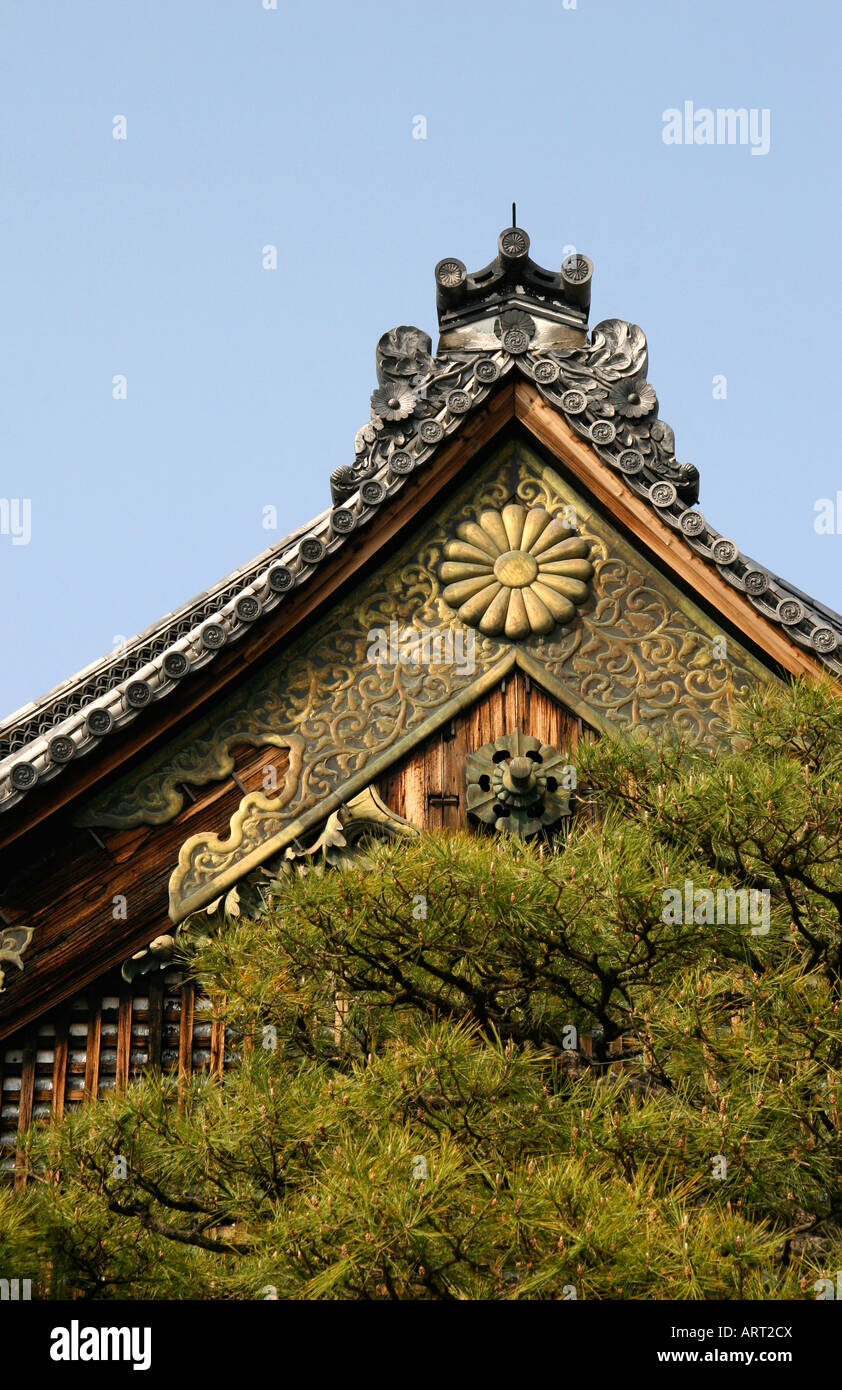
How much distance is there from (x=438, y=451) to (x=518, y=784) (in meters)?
1.88

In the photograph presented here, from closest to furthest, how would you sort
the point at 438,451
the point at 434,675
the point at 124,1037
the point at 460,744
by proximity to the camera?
1. the point at 124,1037
2. the point at 460,744
3. the point at 434,675
4. the point at 438,451

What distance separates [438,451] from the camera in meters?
10.3

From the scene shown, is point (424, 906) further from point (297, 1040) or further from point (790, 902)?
point (790, 902)

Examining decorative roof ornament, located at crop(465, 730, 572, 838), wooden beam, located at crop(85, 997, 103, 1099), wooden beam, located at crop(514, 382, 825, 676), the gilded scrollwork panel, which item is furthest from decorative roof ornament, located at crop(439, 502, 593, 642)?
wooden beam, located at crop(85, 997, 103, 1099)

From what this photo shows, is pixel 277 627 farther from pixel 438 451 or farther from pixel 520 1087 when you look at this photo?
pixel 520 1087

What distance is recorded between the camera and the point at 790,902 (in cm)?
741

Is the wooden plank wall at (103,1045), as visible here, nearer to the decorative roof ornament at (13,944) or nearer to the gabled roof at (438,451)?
the decorative roof ornament at (13,944)

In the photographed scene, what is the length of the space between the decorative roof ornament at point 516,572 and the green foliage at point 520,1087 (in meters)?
2.20

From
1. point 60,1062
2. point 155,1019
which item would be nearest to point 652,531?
point 155,1019

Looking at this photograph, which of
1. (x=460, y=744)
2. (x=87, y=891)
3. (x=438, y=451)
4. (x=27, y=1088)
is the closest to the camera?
A: (x=27, y=1088)

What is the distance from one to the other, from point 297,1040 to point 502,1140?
3.94 ft

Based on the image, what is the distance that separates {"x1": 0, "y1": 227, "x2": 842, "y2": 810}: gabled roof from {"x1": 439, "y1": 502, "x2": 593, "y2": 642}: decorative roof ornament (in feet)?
1.56

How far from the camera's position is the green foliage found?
605 centimetres

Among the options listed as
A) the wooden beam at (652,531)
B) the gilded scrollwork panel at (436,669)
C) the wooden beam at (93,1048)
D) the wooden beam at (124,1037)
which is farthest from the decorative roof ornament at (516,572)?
the wooden beam at (93,1048)
